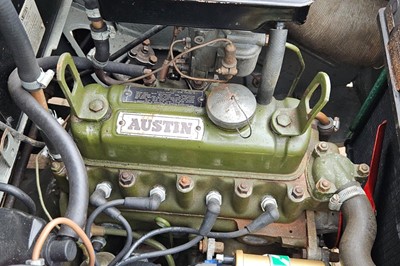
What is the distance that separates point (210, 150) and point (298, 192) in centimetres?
23

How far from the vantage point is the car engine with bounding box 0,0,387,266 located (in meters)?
0.97

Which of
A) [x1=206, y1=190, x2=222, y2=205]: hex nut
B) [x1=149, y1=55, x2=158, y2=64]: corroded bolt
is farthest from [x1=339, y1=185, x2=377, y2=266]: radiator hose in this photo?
[x1=149, y1=55, x2=158, y2=64]: corroded bolt

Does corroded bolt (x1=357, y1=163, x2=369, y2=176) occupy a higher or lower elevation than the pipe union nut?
higher

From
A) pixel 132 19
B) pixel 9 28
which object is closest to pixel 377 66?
pixel 132 19

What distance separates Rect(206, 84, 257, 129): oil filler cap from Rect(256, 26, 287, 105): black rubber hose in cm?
4

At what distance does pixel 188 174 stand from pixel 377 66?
2.53ft

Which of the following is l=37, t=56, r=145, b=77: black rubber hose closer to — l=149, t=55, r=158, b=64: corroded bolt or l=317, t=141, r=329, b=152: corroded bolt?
l=149, t=55, r=158, b=64: corroded bolt

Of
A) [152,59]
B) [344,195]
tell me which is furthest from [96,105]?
[344,195]

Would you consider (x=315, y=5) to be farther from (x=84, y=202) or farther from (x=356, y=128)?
(x=84, y=202)

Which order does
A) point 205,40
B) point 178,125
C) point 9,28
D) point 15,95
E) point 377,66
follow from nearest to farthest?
point 9,28
point 15,95
point 178,125
point 205,40
point 377,66

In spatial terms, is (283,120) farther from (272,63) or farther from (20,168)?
(20,168)

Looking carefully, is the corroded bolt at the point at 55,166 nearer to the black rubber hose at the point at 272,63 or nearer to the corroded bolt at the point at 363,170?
the black rubber hose at the point at 272,63


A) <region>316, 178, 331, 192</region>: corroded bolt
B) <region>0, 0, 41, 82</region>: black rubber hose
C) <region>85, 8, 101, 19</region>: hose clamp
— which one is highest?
<region>85, 8, 101, 19</region>: hose clamp

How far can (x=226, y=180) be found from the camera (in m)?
1.13
